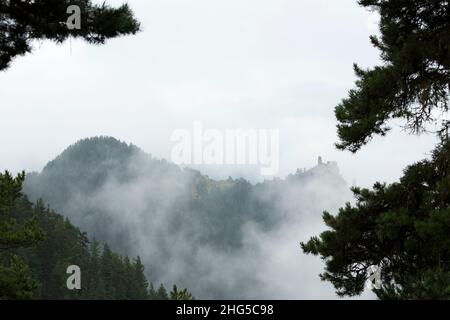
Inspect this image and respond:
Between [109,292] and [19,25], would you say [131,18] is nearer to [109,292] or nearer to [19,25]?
[19,25]

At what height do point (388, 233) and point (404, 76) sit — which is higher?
point (404, 76)

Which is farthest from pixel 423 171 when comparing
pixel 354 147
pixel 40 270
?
pixel 40 270

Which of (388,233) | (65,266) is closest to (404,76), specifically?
(388,233)

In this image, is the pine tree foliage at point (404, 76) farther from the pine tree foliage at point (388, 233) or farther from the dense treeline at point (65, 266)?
the dense treeline at point (65, 266)

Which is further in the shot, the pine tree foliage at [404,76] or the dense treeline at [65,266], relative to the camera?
the dense treeline at [65,266]

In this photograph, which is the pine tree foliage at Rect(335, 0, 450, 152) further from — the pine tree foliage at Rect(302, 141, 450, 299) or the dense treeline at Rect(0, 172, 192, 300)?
the dense treeline at Rect(0, 172, 192, 300)

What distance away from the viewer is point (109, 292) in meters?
66.6

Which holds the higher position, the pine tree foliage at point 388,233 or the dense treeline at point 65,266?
the dense treeline at point 65,266

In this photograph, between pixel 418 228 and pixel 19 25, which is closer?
pixel 418 228

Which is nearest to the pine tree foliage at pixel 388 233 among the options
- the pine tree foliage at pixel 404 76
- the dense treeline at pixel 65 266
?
the pine tree foliage at pixel 404 76

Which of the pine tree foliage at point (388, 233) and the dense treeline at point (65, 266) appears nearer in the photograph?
the pine tree foliage at point (388, 233)

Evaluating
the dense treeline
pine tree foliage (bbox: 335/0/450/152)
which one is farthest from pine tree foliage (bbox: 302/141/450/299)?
the dense treeline

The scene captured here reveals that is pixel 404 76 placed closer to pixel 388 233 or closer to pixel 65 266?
pixel 388 233

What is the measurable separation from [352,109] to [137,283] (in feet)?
227
